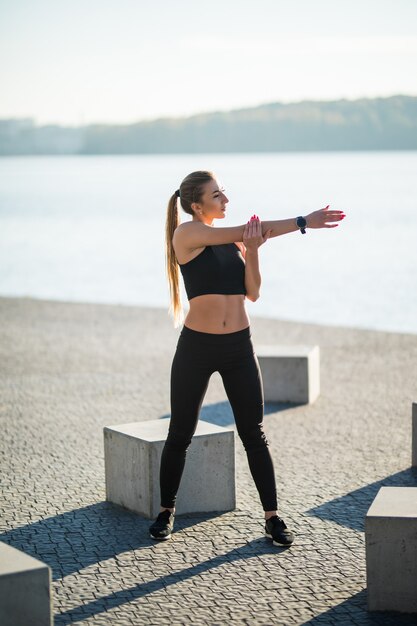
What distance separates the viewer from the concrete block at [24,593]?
434cm

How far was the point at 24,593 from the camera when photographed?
4379 millimetres

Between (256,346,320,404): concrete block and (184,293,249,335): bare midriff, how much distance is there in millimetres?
4309

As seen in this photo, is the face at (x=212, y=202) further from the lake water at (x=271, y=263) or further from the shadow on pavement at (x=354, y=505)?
the lake water at (x=271, y=263)

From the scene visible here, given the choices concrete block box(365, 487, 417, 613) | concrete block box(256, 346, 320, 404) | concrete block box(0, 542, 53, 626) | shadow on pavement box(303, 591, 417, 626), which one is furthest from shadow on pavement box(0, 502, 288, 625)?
concrete block box(256, 346, 320, 404)

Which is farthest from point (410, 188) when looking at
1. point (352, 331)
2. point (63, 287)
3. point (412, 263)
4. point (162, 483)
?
point (162, 483)

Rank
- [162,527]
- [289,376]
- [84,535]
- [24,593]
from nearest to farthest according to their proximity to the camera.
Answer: [24,593]
[162,527]
[84,535]
[289,376]

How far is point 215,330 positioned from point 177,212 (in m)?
0.71

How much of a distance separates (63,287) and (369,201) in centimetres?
6232

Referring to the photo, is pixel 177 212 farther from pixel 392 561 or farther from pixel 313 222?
pixel 392 561

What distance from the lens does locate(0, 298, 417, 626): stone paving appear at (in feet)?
16.2

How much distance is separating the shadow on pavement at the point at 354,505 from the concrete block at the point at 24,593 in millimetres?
2194

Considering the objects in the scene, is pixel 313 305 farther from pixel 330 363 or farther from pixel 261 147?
pixel 261 147

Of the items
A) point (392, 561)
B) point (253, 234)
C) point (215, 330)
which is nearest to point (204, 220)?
point (253, 234)

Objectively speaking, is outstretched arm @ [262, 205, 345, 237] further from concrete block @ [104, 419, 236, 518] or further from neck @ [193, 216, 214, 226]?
concrete block @ [104, 419, 236, 518]
